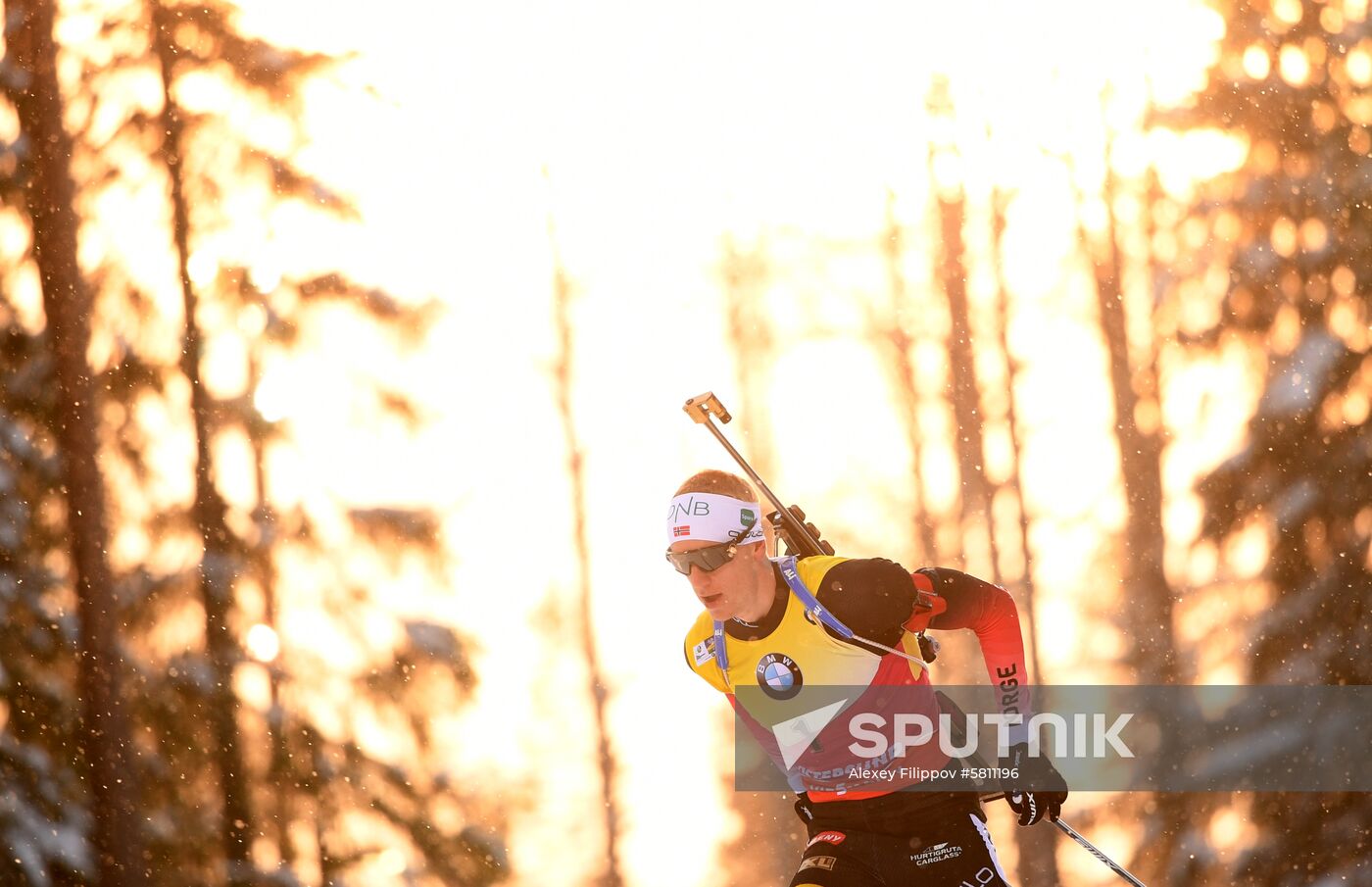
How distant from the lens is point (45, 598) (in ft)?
40.3

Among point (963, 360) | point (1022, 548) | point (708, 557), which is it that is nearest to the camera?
point (708, 557)

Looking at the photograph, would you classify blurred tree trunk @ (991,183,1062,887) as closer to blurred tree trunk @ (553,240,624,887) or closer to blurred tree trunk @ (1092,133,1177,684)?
blurred tree trunk @ (1092,133,1177,684)

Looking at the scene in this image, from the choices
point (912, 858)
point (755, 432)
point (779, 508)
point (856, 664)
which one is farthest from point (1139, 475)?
point (912, 858)

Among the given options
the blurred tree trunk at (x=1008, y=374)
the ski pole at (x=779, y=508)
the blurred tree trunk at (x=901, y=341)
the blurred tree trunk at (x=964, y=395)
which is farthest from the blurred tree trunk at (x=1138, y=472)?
the ski pole at (x=779, y=508)

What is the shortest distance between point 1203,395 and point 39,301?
1201 cm

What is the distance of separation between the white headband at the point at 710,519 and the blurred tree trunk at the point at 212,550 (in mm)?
9251

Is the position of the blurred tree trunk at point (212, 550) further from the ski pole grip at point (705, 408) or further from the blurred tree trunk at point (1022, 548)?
the ski pole grip at point (705, 408)

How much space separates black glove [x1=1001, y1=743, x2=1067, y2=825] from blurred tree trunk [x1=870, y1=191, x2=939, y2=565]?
965 cm

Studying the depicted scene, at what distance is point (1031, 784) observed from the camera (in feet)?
15.4

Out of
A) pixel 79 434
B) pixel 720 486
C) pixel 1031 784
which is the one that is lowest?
pixel 1031 784

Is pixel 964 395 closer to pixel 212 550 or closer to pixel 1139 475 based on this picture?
pixel 1139 475

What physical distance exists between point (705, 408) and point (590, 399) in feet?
30.5

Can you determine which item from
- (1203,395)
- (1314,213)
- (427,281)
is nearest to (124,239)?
(427,281)

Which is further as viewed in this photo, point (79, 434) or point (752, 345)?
point (752, 345)
